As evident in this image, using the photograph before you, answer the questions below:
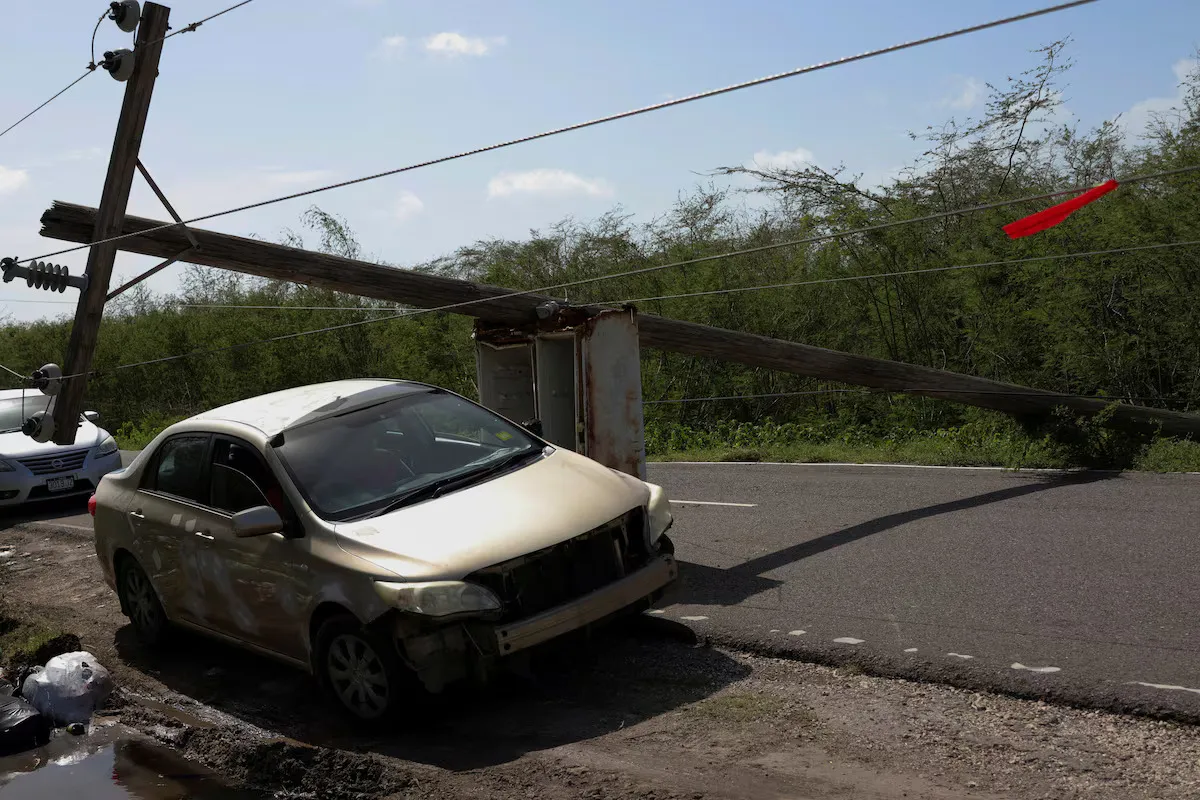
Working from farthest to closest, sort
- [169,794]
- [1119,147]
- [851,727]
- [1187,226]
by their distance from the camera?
[1119,147] < [1187,226] < [169,794] < [851,727]

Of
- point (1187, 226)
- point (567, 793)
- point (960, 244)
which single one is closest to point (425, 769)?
point (567, 793)

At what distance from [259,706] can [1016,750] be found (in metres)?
4.29

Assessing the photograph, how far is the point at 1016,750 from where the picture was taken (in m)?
4.71

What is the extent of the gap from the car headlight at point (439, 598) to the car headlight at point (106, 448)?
1124cm

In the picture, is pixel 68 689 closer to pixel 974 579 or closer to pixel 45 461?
pixel 974 579

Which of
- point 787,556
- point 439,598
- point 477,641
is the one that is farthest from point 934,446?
point 439,598

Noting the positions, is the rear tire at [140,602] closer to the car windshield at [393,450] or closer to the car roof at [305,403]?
the car roof at [305,403]

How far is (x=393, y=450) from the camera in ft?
22.5

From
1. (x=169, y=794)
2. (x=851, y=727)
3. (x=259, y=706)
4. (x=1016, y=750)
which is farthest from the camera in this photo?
(x=259, y=706)

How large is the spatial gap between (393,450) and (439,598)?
163cm

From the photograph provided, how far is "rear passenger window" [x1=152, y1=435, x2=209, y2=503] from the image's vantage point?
7.18 meters

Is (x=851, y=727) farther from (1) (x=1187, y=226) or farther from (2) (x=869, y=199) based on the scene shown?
(2) (x=869, y=199)

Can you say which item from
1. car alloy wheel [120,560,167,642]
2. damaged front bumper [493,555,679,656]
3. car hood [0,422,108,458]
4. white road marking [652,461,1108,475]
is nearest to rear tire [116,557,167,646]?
car alloy wheel [120,560,167,642]

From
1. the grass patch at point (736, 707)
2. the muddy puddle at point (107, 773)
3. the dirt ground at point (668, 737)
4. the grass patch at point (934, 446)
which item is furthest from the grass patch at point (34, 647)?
the grass patch at point (934, 446)
